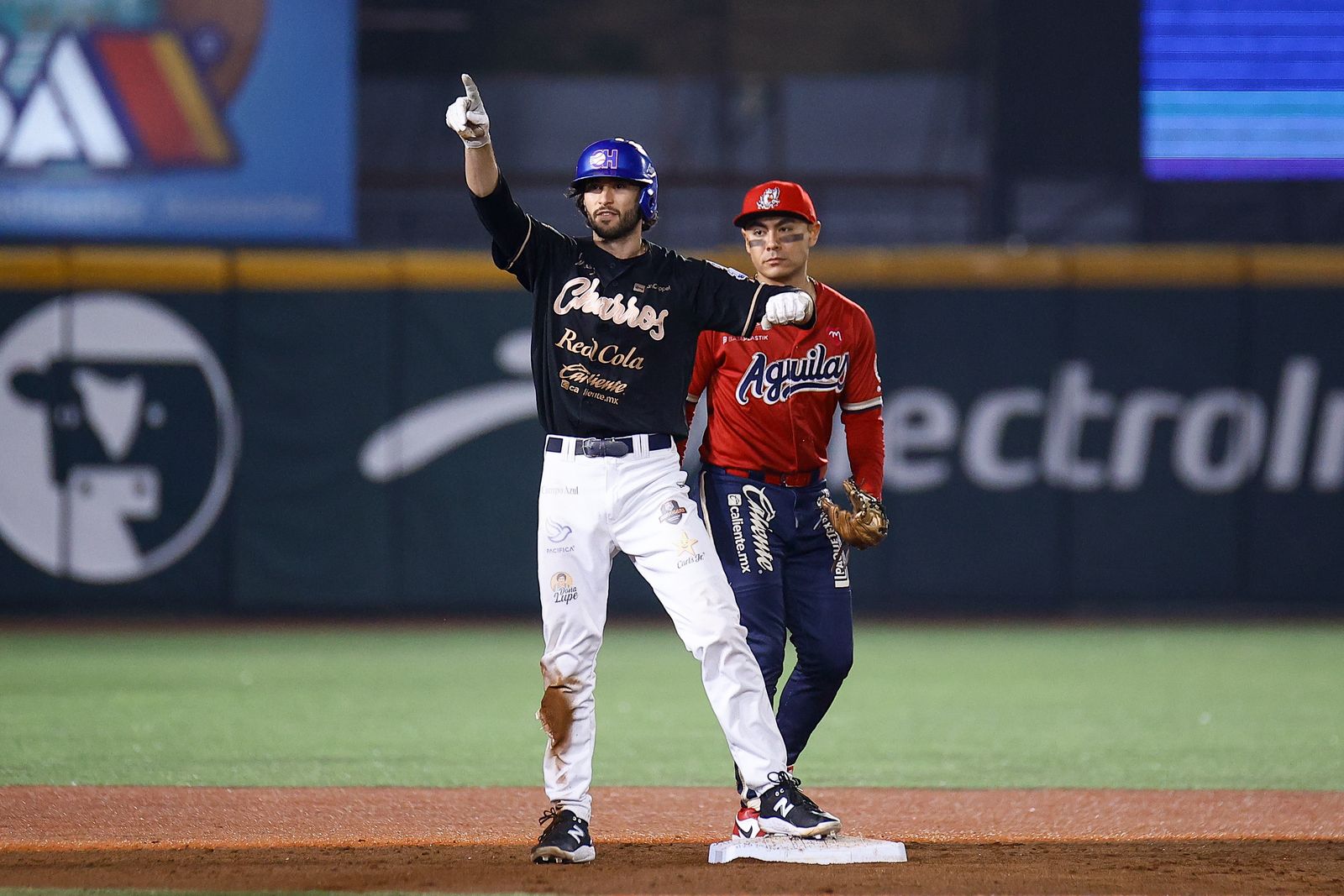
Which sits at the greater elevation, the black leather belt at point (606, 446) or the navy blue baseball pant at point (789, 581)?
the black leather belt at point (606, 446)

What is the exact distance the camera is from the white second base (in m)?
4.20

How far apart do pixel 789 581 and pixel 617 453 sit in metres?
0.78

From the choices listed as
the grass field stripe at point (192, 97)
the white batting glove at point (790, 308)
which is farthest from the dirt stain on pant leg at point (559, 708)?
the grass field stripe at point (192, 97)

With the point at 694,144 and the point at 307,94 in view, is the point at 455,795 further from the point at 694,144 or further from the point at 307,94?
the point at 694,144

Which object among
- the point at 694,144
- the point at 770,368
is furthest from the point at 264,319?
the point at 770,368

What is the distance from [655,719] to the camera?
744 cm

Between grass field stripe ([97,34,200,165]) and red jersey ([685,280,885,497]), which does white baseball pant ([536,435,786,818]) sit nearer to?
red jersey ([685,280,885,497])

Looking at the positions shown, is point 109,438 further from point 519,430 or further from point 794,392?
point 794,392

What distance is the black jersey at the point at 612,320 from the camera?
4340 mm

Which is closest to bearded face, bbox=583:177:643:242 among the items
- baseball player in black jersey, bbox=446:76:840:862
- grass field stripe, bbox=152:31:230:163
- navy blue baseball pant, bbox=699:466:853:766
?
baseball player in black jersey, bbox=446:76:840:862

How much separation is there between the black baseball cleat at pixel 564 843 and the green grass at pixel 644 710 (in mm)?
1581

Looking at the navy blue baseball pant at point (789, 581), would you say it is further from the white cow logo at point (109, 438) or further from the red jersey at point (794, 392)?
the white cow logo at point (109, 438)

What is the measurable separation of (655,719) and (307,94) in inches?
275

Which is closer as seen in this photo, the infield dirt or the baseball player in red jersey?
the infield dirt
